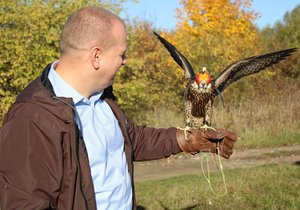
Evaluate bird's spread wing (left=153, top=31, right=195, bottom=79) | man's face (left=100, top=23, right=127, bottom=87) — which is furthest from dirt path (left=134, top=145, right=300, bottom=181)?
man's face (left=100, top=23, right=127, bottom=87)

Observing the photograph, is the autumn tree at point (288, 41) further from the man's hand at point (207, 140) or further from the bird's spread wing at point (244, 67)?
the man's hand at point (207, 140)

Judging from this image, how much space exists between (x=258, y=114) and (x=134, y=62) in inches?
161

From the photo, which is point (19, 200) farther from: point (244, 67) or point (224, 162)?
point (224, 162)

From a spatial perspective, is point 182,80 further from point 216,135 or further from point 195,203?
point 216,135

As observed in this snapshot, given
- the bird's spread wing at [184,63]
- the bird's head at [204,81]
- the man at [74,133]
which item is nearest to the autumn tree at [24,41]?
the bird's spread wing at [184,63]

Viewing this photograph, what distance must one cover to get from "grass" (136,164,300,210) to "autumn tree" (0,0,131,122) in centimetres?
543

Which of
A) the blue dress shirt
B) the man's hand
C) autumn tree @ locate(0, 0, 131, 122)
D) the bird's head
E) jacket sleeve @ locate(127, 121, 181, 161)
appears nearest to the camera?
the blue dress shirt

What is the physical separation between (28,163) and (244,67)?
7.05 feet

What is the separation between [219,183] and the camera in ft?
25.4

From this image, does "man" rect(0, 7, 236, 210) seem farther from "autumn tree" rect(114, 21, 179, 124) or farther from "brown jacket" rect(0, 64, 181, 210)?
"autumn tree" rect(114, 21, 179, 124)

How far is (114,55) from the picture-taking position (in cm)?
239

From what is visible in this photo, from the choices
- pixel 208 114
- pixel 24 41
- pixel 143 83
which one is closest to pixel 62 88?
pixel 208 114

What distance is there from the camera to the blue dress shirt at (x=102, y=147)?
2375 mm

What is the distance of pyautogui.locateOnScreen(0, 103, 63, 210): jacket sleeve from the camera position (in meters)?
2.06
